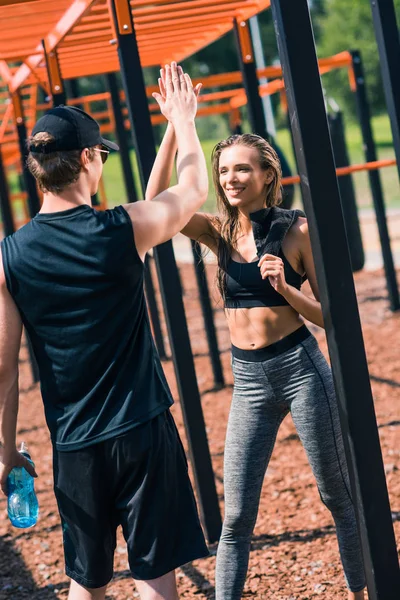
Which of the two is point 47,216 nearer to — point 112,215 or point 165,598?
point 112,215

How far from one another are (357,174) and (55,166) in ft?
102

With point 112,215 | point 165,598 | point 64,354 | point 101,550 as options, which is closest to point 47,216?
point 112,215

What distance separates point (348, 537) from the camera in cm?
283

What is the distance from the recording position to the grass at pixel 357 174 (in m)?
26.3

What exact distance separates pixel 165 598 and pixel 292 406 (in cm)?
79

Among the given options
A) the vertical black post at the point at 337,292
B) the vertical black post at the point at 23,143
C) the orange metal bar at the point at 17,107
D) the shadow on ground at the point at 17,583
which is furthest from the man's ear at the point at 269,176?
the orange metal bar at the point at 17,107

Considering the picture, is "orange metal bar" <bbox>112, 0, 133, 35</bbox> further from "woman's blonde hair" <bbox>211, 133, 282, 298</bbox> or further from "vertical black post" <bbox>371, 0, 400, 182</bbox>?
"vertical black post" <bbox>371, 0, 400, 182</bbox>

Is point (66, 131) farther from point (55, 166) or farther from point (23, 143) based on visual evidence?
point (23, 143)

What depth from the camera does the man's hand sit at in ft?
7.72

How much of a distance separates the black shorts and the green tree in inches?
1908

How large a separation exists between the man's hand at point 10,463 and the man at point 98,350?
0.08m

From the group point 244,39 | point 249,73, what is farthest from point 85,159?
point 249,73

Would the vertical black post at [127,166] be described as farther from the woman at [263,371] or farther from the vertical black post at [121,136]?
the woman at [263,371]

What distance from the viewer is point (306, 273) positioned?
9.14 feet
